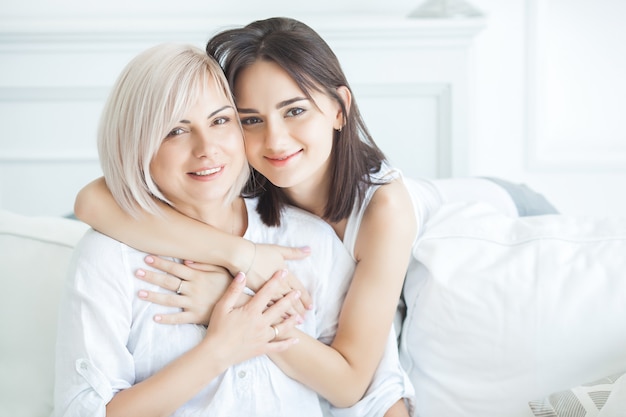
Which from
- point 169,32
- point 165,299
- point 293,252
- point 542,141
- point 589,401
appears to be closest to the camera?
point 589,401

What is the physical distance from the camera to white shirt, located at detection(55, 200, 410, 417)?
1.18 metres

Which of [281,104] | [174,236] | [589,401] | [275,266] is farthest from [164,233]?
[589,401]

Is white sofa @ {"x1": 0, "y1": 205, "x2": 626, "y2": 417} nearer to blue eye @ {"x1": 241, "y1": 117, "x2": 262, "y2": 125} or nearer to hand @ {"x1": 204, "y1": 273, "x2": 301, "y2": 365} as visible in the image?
hand @ {"x1": 204, "y1": 273, "x2": 301, "y2": 365}

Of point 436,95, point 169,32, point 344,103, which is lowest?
point 436,95

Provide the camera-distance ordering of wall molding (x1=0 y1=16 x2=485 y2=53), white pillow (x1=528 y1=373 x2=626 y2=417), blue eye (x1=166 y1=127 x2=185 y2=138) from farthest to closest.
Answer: wall molding (x1=0 y1=16 x2=485 y2=53), blue eye (x1=166 y1=127 x2=185 y2=138), white pillow (x1=528 y1=373 x2=626 y2=417)

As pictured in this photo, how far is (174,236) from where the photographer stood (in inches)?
51.3

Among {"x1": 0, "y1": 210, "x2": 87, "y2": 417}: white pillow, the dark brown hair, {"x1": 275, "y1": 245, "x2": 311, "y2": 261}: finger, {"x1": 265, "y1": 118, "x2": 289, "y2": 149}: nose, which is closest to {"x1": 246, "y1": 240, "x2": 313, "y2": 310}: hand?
{"x1": 275, "y1": 245, "x2": 311, "y2": 261}: finger

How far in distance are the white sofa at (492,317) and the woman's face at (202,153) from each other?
1.45 feet

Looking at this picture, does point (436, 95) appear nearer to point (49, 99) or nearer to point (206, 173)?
point (206, 173)

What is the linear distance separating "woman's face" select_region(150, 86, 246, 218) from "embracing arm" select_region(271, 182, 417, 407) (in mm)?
333

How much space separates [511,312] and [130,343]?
0.75 meters

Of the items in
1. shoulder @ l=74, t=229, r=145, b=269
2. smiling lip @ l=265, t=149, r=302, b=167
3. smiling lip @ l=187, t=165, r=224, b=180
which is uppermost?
smiling lip @ l=187, t=165, r=224, b=180

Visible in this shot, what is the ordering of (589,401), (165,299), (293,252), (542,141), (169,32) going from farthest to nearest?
(542,141)
(169,32)
(293,252)
(165,299)
(589,401)

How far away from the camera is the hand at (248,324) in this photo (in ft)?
4.09
